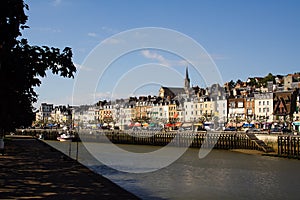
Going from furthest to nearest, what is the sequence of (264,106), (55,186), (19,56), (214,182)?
(264,106) < (214,182) < (55,186) < (19,56)

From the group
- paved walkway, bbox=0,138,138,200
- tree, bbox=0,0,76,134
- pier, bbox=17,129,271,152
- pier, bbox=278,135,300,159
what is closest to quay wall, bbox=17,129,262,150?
pier, bbox=17,129,271,152

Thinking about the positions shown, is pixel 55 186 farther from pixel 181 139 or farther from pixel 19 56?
pixel 181 139

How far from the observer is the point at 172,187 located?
2466 centimetres

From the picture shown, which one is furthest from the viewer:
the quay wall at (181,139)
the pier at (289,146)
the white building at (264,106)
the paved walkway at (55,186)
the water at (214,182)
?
the white building at (264,106)

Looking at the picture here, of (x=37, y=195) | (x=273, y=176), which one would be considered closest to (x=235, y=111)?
(x=273, y=176)

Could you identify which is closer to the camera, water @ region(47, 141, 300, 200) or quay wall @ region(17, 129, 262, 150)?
water @ region(47, 141, 300, 200)

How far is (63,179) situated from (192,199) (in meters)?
6.62

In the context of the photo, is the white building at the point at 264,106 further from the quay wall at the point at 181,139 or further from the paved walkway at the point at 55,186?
the paved walkway at the point at 55,186

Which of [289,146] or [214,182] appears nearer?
[214,182]

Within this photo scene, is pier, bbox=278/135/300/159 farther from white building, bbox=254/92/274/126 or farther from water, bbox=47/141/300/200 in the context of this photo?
white building, bbox=254/92/274/126

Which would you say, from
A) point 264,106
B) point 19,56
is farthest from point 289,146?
point 264,106

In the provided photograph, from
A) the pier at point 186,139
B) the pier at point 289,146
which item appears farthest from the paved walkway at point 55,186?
the pier at point 289,146

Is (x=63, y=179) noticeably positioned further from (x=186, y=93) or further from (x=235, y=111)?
(x=186, y=93)

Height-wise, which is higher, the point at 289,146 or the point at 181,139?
the point at 289,146
